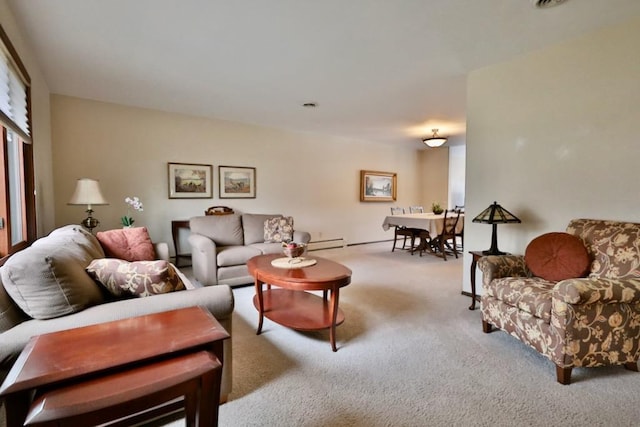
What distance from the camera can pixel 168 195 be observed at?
4.73 metres

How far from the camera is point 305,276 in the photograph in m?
2.32

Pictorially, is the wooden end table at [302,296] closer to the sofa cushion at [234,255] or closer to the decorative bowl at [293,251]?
the decorative bowl at [293,251]

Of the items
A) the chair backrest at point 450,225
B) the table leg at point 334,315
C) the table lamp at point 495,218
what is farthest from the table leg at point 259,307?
the chair backrest at point 450,225

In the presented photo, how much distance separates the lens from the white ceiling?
216cm

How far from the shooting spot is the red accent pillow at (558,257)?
7.68 ft

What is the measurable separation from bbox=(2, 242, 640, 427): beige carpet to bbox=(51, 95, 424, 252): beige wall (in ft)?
9.15

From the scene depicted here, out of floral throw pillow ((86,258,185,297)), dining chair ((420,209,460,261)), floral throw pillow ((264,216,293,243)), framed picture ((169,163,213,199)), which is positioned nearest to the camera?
floral throw pillow ((86,258,185,297))

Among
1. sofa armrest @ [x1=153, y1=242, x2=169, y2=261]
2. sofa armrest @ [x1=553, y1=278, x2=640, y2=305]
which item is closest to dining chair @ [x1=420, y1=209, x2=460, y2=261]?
sofa armrest @ [x1=553, y1=278, x2=640, y2=305]

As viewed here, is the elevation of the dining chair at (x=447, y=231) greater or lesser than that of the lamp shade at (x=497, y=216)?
lesser

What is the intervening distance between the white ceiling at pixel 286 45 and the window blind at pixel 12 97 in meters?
0.39

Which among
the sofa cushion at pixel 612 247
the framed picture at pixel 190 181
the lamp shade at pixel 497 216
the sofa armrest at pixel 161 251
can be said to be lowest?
the sofa armrest at pixel 161 251

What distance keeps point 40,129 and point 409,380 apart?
4.05 metres

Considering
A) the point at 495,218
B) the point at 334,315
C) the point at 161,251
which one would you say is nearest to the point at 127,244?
the point at 161,251

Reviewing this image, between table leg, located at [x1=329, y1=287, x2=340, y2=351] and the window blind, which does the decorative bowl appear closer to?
table leg, located at [x1=329, y1=287, x2=340, y2=351]
